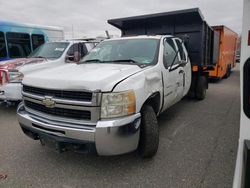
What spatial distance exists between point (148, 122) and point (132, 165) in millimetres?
678

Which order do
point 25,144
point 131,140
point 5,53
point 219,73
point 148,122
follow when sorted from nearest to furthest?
point 131,140
point 148,122
point 25,144
point 5,53
point 219,73

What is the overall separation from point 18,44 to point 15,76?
469 cm

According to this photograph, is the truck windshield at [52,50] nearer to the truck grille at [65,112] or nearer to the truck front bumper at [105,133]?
the truck grille at [65,112]

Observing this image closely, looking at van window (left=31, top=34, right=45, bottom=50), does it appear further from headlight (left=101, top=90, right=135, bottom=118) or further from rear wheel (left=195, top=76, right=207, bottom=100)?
headlight (left=101, top=90, right=135, bottom=118)

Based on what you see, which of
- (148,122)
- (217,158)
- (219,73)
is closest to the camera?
(148,122)

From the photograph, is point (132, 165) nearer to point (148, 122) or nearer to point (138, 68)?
point (148, 122)

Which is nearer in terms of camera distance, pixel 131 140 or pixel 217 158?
pixel 131 140

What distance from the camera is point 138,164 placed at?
3141mm

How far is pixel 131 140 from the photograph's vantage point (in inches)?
106

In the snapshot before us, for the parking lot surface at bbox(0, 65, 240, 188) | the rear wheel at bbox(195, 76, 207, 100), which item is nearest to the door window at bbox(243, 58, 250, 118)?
the parking lot surface at bbox(0, 65, 240, 188)

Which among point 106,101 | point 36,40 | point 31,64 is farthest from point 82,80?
point 36,40

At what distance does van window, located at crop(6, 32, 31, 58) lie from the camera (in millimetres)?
9047

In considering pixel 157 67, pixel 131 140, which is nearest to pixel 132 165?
pixel 131 140

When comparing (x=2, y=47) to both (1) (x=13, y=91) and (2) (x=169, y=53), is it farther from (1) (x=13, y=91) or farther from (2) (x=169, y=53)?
(2) (x=169, y=53)
